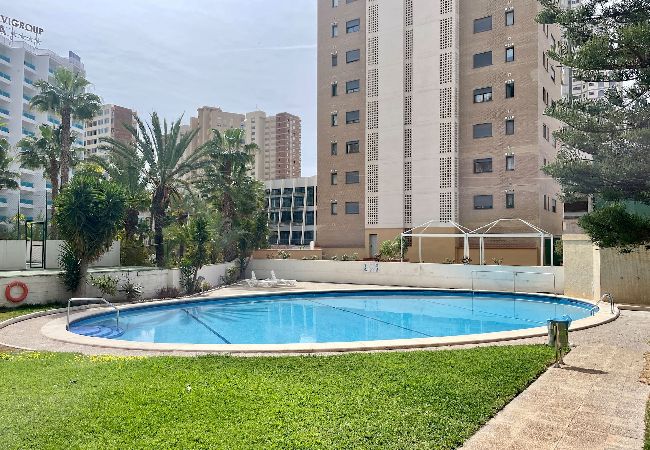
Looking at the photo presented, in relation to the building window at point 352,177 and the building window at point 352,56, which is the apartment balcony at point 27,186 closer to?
the building window at point 352,177

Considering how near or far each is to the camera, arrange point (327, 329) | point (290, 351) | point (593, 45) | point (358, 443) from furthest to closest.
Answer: point (327, 329) → point (290, 351) → point (593, 45) → point (358, 443)

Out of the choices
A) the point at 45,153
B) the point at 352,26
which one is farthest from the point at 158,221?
the point at 352,26

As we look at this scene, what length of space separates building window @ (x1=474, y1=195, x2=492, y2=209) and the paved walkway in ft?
79.6

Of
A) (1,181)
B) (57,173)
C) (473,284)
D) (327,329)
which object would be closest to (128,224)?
(57,173)

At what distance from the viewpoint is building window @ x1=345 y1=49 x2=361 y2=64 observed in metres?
39.2

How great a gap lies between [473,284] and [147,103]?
20113 mm

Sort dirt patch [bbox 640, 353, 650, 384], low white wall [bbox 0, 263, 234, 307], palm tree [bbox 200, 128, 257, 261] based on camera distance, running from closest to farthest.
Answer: dirt patch [bbox 640, 353, 650, 384] < low white wall [bbox 0, 263, 234, 307] < palm tree [bbox 200, 128, 257, 261]

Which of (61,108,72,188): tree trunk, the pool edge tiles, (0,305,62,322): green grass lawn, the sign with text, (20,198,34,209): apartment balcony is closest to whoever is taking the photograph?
the pool edge tiles

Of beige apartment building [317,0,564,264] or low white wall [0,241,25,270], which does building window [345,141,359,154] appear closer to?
beige apartment building [317,0,564,264]

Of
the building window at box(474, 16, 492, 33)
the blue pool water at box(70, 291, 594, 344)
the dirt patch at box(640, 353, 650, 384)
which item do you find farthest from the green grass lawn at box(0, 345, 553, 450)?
the building window at box(474, 16, 492, 33)

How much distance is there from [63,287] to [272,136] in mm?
102891

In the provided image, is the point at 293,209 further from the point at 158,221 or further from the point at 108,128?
the point at 108,128

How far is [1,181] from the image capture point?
Result: 33.8 metres

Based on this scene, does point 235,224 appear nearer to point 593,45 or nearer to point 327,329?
point 327,329
